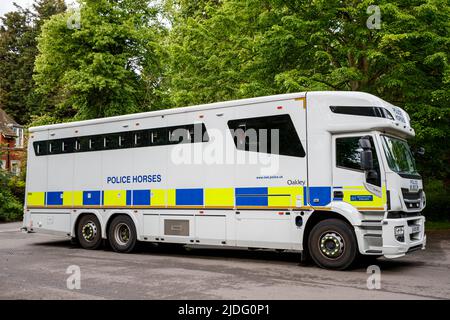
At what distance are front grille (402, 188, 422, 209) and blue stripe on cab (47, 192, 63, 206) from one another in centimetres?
978

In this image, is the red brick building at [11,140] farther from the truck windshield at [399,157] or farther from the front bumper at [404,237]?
the front bumper at [404,237]

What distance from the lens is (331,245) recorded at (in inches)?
403

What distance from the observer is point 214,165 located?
1196 centimetres

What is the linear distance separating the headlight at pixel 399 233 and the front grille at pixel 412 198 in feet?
1.97

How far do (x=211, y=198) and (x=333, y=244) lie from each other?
3.18 meters

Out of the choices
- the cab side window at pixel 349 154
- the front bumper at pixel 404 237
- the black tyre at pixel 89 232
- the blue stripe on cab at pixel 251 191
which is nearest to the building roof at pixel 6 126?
the black tyre at pixel 89 232

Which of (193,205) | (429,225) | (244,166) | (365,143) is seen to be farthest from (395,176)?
(429,225)

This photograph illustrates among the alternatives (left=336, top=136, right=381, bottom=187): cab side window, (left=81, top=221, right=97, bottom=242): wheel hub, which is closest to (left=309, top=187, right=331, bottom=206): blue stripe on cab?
(left=336, top=136, right=381, bottom=187): cab side window

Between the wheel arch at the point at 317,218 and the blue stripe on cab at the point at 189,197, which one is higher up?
the blue stripe on cab at the point at 189,197

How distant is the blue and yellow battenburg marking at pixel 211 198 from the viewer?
10.2m

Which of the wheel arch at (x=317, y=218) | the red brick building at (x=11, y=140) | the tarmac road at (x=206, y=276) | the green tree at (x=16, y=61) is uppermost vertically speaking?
the green tree at (x=16, y=61)

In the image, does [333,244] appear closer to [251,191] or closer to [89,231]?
[251,191]
